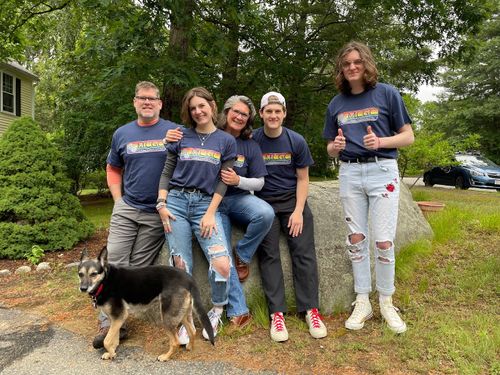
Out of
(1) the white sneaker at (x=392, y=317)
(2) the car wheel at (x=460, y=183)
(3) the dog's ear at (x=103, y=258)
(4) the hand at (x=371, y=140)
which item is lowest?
(1) the white sneaker at (x=392, y=317)

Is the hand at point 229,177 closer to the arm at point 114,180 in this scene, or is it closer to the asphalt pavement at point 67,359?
the arm at point 114,180

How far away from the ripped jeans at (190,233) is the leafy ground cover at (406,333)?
1.67 feet

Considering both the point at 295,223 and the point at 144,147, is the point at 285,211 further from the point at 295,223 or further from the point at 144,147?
the point at 144,147

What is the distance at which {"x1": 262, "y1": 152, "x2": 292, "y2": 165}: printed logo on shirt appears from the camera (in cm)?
396

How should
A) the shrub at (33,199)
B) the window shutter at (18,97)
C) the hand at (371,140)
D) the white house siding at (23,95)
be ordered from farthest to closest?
the window shutter at (18,97) → the white house siding at (23,95) → the shrub at (33,199) → the hand at (371,140)

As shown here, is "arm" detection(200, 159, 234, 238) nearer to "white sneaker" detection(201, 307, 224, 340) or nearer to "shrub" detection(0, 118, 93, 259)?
"white sneaker" detection(201, 307, 224, 340)

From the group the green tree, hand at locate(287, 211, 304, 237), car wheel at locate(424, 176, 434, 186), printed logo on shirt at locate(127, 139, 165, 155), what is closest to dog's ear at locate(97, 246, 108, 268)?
printed logo on shirt at locate(127, 139, 165, 155)

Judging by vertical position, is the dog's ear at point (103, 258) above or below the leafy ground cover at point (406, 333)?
above

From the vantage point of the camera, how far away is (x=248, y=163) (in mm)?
3840

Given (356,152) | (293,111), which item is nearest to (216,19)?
(293,111)

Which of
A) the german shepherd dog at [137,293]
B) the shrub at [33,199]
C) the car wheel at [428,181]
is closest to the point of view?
the german shepherd dog at [137,293]

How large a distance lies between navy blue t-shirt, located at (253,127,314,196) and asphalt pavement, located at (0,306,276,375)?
1.63m

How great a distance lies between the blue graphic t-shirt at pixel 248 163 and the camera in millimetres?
3811

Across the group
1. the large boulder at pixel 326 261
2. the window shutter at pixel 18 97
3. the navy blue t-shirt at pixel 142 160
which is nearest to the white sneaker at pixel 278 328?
the large boulder at pixel 326 261
